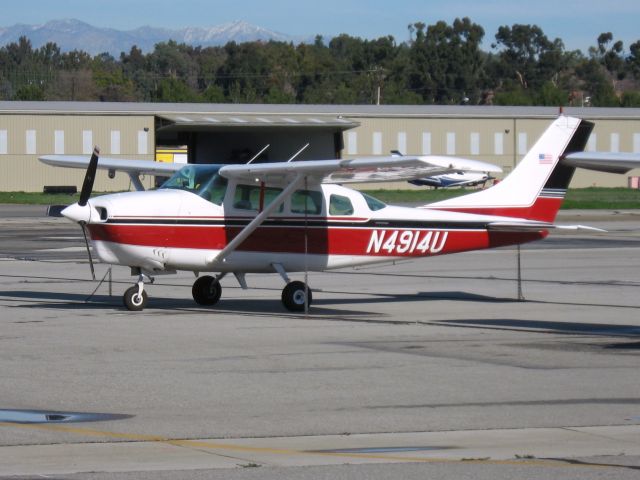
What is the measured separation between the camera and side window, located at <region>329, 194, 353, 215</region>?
17.5m

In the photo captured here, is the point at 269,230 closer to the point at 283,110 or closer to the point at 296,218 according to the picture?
the point at 296,218

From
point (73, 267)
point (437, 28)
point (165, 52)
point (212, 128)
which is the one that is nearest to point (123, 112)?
point (212, 128)

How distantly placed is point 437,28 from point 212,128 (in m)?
82.0

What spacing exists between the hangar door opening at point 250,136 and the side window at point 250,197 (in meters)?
47.5

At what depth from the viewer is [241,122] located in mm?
65125

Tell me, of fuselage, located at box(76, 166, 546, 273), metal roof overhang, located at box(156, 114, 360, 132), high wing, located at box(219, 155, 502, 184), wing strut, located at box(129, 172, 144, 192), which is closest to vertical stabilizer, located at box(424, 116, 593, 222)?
fuselage, located at box(76, 166, 546, 273)

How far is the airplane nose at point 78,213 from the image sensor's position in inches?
623

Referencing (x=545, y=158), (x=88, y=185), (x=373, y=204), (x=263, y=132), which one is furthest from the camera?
(x=263, y=132)

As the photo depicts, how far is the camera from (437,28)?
144250mm

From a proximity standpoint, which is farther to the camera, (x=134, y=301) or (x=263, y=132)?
(x=263, y=132)

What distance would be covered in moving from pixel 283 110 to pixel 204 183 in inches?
2193

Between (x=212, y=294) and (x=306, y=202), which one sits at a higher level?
(x=306, y=202)

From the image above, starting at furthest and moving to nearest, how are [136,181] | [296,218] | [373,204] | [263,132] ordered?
[263,132], [136,181], [373,204], [296,218]

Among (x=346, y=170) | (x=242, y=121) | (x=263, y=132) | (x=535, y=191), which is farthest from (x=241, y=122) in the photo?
(x=346, y=170)
